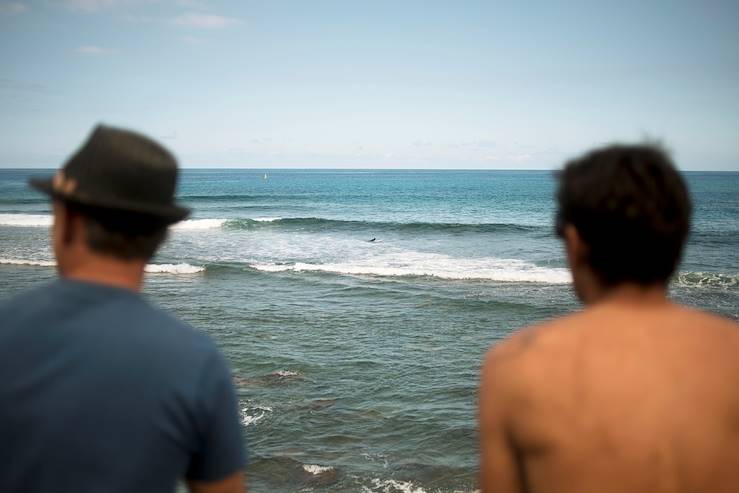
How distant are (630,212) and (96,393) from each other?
1.38 metres

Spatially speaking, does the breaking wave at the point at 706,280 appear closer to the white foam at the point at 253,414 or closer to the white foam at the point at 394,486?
the white foam at the point at 253,414

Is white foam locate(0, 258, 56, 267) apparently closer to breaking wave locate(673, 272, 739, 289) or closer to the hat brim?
breaking wave locate(673, 272, 739, 289)

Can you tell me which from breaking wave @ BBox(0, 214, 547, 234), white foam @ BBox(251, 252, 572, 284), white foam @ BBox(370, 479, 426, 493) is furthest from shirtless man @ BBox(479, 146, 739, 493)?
breaking wave @ BBox(0, 214, 547, 234)

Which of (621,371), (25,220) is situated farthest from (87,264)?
(25,220)

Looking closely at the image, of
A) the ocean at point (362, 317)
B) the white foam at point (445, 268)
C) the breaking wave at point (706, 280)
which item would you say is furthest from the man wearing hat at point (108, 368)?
the breaking wave at point (706, 280)

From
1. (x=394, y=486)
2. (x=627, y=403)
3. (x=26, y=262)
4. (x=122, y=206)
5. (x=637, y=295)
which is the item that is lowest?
(x=394, y=486)

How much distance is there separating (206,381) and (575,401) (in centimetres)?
92

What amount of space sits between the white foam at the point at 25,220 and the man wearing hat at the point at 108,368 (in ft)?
120

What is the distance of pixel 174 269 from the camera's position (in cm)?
2116

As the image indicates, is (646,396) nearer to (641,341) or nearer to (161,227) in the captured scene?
(641,341)

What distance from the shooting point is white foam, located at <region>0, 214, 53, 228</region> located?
3479cm

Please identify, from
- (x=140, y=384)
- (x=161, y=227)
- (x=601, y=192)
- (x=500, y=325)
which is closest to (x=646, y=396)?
(x=601, y=192)

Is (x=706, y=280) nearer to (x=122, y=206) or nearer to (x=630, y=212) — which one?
(x=630, y=212)

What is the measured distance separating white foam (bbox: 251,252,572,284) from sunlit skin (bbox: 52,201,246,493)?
1867cm
